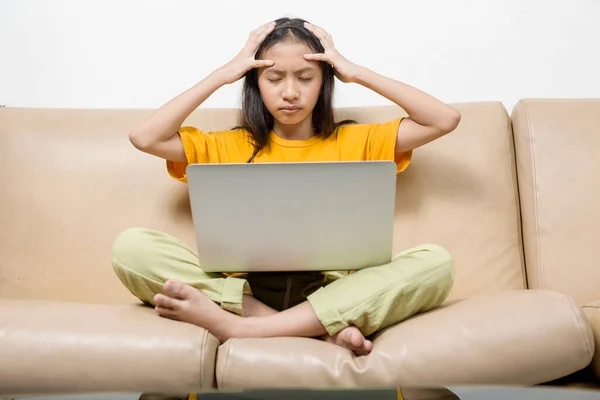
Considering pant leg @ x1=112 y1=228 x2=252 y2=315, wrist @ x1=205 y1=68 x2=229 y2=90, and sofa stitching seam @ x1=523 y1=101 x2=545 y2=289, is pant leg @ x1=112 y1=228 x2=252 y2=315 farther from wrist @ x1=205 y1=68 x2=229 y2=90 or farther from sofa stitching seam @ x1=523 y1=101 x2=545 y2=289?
sofa stitching seam @ x1=523 y1=101 x2=545 y2=289

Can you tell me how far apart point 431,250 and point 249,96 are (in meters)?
0.64

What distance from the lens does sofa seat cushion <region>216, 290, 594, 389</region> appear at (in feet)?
3.24

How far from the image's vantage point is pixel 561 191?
1.53 meters

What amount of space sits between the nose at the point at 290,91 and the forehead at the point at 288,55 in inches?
1.3

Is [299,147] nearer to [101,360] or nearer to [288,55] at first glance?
[288,55]

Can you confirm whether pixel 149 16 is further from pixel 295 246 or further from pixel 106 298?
pixel 295 246

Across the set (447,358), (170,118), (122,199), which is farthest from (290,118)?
(447,358)

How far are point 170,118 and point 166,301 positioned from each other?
1.64 ft

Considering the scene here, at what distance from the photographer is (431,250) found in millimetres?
1220

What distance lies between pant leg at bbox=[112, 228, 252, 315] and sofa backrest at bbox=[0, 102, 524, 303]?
0.30 m

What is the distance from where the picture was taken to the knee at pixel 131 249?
47.4 inches

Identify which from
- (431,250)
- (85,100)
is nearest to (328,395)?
(431,250)


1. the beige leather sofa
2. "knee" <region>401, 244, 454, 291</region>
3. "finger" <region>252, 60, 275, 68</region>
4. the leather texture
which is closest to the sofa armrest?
the beige leather sofa

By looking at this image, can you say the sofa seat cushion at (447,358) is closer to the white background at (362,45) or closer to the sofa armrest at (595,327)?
the sofa armrest at (595,327)
